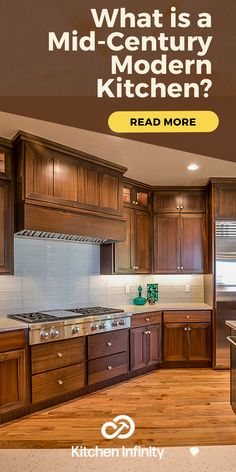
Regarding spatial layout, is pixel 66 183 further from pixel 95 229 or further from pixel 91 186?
pixel 95 229

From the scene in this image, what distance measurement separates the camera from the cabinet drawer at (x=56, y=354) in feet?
9.06

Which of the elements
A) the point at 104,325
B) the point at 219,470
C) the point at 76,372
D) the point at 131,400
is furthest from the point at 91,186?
the point at 219,470

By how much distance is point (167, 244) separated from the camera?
4355 mm

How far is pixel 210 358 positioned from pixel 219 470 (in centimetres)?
363

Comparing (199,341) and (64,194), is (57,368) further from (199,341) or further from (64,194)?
(199,341)

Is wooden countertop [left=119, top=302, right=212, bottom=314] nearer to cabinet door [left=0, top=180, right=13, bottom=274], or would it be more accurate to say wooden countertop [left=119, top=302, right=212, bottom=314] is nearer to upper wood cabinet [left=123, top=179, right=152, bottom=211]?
upper wood cabinet [left=123, top=179, right=152, bottom=211]

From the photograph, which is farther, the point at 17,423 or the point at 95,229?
the point at 95,229

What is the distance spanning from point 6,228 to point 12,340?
0.96m

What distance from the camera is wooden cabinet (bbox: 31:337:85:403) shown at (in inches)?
109

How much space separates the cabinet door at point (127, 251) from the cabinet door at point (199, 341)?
1.06 meters

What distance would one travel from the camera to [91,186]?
333cm

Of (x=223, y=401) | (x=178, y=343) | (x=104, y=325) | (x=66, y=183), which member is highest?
(x=66, y=183)

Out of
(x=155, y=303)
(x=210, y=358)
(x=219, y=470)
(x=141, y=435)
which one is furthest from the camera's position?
(x=155, y=303)

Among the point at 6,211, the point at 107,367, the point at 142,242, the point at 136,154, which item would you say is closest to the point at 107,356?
the point at 107,367
